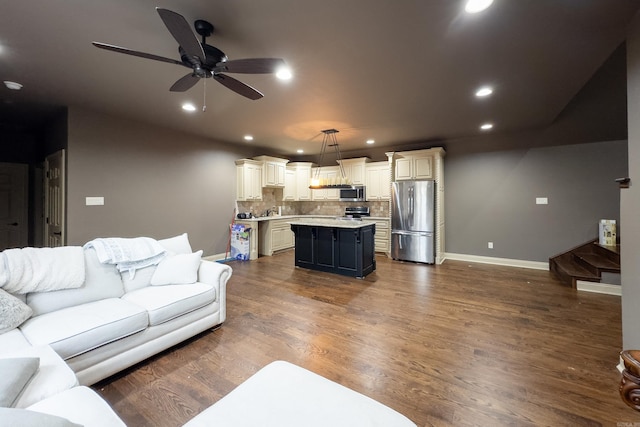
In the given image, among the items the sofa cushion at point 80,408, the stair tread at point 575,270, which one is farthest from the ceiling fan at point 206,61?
the stair tread at point 575,270

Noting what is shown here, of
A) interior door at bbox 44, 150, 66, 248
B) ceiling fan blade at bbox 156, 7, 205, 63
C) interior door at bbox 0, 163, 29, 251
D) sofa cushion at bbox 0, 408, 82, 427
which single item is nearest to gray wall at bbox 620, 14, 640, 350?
ceiling fan blade at bbox 156, 7, 205, 63

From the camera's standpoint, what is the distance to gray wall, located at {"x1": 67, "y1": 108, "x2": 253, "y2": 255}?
3.83m

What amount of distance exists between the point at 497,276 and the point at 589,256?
151cm

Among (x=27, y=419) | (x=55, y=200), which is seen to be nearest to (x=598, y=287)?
(x=27, y=419)

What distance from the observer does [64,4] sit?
1.82 meters

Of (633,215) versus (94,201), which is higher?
(94,201)

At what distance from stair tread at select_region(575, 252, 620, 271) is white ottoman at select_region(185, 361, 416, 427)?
4.61 meters

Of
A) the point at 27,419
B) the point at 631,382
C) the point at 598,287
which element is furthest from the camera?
the point at 598,287

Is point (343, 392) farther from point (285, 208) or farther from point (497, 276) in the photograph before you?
point (285, 208)

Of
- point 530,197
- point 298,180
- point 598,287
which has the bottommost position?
point 598,287

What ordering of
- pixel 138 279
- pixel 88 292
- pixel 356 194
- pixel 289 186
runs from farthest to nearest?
pixel 289 186 → pixel 356 194 → pixel 138 279 → pixel 88 292

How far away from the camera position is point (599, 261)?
13.0 ft

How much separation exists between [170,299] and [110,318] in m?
0.44

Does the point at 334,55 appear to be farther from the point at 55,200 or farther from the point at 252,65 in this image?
the point at 55,200
